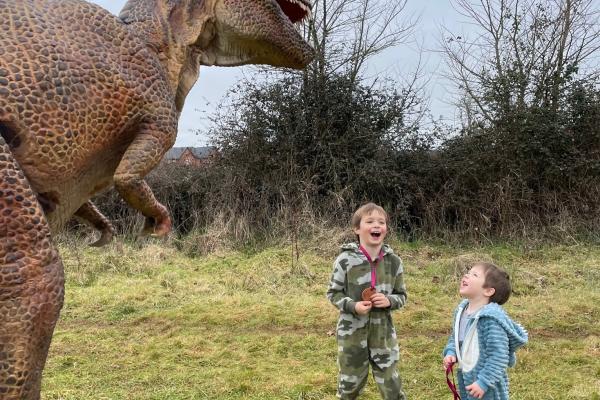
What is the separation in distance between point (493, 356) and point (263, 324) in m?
3.76

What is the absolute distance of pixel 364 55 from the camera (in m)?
12.8

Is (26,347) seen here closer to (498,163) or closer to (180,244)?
(180,244)

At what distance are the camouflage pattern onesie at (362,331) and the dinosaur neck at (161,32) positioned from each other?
4.95 feet

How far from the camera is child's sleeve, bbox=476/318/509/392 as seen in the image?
2.63 m

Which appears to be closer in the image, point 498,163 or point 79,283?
point 79,283

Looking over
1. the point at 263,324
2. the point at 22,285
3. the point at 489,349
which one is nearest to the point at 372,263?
the point at 489,349

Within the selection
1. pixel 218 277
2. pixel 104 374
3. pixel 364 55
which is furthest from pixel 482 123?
pixel 104 374

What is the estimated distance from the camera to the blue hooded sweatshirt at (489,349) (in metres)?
2.64

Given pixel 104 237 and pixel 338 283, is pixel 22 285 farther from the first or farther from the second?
pixel 338 283

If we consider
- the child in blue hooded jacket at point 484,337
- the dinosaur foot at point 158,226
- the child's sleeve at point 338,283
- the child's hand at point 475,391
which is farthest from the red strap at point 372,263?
the dinosaur foot at point 158,226

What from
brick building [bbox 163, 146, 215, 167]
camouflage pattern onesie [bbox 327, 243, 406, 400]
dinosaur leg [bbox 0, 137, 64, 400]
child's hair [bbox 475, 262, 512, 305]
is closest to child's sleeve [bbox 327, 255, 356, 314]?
camouflage pattern onesie [bbox 327, 243, 406, 400]

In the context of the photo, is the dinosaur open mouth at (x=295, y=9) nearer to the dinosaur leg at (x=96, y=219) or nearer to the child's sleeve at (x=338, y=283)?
the dinosaur leg at (x=96, y=219)

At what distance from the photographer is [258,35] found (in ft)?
7.90

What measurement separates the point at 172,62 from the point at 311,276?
5982 mm
